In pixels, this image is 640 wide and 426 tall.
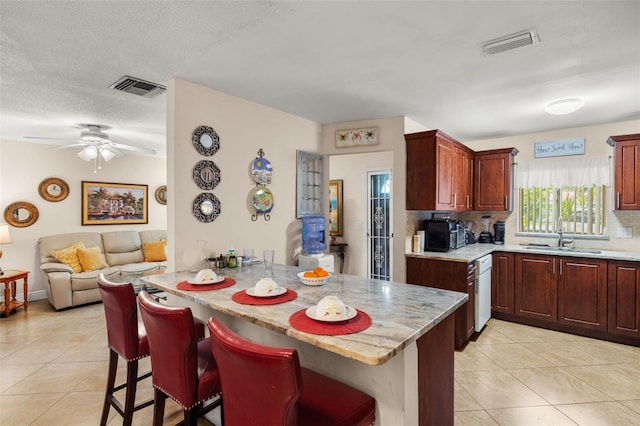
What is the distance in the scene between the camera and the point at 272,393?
1.07m

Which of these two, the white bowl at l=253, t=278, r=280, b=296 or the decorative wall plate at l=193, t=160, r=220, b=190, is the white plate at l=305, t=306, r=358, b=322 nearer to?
the white bowl at l=253, t=278, r=280, b=296

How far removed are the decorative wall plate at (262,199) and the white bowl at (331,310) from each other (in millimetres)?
2043

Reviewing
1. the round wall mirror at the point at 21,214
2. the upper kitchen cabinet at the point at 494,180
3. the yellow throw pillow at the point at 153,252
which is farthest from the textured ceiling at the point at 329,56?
the yellow throw pillow at the point at 153,252

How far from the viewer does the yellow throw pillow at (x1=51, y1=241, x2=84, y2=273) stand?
16.0 ft

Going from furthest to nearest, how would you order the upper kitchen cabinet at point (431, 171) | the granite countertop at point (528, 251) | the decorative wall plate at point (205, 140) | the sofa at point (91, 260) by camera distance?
the sofa at point (91, 260), the upper kitchen cabinet at point (431, 171), the granite countertop at point (528, 251), the decorative wall plate at point (205, 140)

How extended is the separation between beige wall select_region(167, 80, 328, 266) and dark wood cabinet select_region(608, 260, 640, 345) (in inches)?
135

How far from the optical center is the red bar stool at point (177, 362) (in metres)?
1.39

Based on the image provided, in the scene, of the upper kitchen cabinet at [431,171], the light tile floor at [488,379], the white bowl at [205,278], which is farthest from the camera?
the upper kitchen cabinet at [431,171]

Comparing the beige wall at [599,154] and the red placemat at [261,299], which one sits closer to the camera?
the red placemat at [261,299]

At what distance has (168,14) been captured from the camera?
177cm

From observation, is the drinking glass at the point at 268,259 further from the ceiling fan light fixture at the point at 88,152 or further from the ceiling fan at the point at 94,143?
the ceiling fan light fixture at the point at 88,152

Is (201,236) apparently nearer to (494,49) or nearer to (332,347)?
(332,347)

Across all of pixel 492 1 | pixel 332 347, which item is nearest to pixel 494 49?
pixel 492 1

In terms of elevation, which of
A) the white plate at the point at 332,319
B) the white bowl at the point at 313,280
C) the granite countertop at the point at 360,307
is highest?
the white bowl at the point at 313,280
